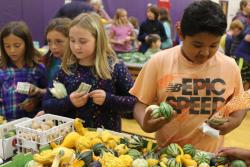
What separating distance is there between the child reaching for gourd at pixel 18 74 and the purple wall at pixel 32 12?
4.13 meters

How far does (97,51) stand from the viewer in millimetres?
2379

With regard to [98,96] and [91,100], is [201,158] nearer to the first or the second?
[98,96]

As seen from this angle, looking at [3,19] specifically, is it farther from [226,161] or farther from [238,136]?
[226,161]

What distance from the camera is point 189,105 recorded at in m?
1.88

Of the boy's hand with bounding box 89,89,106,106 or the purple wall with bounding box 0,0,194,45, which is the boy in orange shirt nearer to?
the boy's hand with bounding box 89,89,106,106

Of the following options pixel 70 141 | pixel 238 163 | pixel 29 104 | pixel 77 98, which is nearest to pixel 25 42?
pixel 29 104

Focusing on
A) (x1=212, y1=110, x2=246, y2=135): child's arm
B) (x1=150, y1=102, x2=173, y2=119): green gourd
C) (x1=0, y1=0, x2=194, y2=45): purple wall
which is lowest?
(x1=212, y1=110, x2=246, y2=135): child's arm

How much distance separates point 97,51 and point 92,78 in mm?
183

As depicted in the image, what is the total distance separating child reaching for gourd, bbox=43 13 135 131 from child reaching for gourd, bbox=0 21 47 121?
391 millimetres

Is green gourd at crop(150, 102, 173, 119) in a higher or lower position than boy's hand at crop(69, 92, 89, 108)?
higher

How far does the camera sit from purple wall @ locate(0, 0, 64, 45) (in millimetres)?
6727

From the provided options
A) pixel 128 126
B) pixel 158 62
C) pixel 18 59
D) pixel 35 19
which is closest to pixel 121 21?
pixel 35 19

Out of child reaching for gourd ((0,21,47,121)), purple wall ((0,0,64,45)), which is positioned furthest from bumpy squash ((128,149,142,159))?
purple wall ((0,0,64,45))

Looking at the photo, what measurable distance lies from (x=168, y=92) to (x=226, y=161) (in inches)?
18.1
